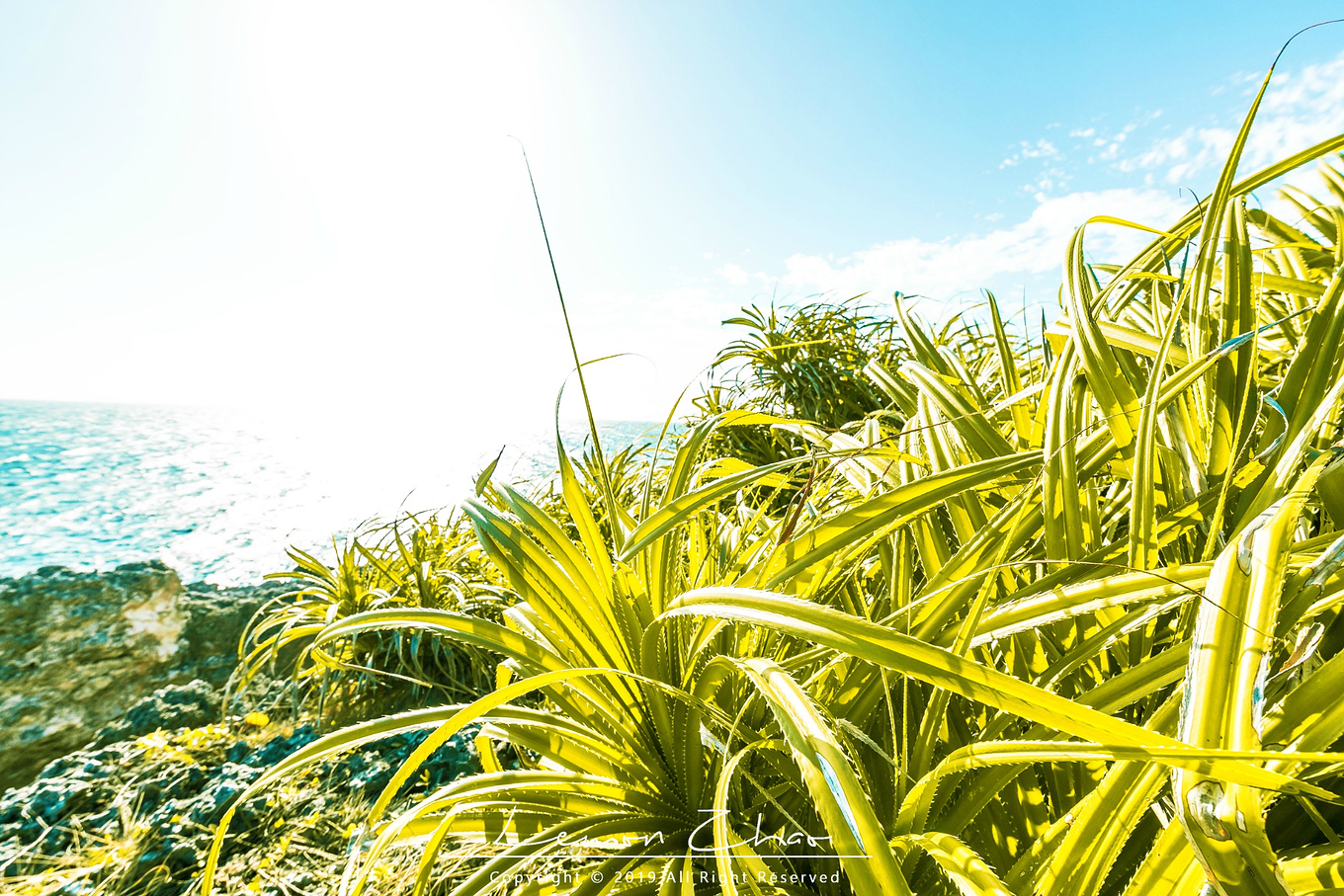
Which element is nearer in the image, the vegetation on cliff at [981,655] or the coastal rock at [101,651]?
the vegetation on cliff at [981,655]

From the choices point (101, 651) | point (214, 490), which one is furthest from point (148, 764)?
point (214, 490)

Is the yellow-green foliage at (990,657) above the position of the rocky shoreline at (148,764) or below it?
above

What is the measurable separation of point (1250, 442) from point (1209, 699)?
0.57 meters

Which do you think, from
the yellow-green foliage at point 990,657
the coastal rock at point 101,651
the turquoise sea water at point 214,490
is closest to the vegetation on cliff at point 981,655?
the yellow-green foliage at point 990,657

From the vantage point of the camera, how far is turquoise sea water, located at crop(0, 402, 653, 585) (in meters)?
3.36

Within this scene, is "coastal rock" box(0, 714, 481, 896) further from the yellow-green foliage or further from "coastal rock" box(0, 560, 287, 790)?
the yellow-green foliage

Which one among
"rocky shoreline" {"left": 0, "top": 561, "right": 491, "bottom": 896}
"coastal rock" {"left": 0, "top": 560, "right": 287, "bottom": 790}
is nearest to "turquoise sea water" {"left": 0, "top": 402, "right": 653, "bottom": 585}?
"coastal rock" {"left": 0, "top": 560, "right": 287, "bottom": 790}

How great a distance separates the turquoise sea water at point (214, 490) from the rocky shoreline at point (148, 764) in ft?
2.60

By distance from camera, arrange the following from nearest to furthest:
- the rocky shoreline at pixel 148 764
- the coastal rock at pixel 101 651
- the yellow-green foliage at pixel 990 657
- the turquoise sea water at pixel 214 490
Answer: the yellow-green foliage at pixel 990 657 → the rocky shoreline at pixel 148 764 → the coastal rock at pixel 101 651 → the turquoise sea water at pixel 214 490

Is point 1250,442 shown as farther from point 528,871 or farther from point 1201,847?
point 528,871

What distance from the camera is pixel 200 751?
193 cm

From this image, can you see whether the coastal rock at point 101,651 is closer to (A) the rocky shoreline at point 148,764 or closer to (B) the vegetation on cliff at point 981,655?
(A) the rocky shoreline at point 148,764

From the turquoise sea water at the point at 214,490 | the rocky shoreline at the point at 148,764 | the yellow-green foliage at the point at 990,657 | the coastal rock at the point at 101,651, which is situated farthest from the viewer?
the turquoise sea water at the point at 214,490

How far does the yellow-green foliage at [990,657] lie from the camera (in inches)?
13.9
